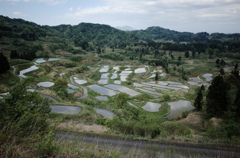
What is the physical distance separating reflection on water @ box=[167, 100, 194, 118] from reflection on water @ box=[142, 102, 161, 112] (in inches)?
→ 171

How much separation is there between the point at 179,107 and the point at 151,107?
965cm

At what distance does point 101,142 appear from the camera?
542 inches

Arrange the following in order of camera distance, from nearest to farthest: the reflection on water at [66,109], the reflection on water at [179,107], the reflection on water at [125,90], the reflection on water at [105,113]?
1. the reflection on water at [66,109]
2. the reflection on water at [105,113]
3. the reflection on water at [179,107]
4. the reflection on water at [125,90]

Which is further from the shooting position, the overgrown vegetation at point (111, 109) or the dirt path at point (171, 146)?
the dirt path at point (171, 146)

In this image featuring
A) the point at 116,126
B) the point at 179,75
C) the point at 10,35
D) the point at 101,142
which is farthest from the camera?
the point at 10,35

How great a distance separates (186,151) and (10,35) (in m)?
167

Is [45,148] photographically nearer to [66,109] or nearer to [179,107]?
[66,109]

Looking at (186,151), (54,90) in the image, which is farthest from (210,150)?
(54,90)

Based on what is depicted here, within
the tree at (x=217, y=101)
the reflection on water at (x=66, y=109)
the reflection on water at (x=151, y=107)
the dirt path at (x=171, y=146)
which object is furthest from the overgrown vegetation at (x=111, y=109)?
the reflection on water at (x=151, y=107)

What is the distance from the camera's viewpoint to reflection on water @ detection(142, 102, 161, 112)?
1664 inches

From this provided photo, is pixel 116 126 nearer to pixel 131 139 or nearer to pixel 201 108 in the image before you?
pixel 131 139

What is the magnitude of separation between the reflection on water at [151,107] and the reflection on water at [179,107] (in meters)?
4.35

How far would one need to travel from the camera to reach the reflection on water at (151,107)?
42263mm

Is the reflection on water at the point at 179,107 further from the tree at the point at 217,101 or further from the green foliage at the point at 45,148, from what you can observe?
the green foliage at the point at 45,148
